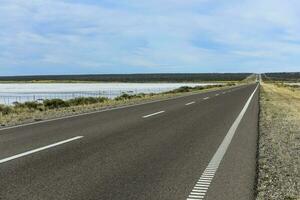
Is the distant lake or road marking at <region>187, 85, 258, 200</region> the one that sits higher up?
road marking at <region>187, 85, 258, 200</region>

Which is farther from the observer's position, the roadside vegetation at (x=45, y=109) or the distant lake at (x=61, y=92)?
the distant lake at (x=61, y=92)

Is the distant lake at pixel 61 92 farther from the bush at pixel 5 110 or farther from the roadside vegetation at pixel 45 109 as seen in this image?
the bush at pixel 5 110

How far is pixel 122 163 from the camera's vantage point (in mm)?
7941

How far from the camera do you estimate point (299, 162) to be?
8.42 metres

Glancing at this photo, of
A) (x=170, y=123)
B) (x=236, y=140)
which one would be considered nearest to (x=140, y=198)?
(x=236, y=140)

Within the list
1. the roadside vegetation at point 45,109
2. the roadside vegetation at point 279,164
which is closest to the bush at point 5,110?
the roadside vegetation at point 45,109

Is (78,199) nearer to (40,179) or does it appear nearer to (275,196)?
(40,179)

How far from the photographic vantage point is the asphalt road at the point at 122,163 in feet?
19.6

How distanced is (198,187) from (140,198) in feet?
3.34

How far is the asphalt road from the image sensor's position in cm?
597

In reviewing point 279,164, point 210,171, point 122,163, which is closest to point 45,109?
point 122,163

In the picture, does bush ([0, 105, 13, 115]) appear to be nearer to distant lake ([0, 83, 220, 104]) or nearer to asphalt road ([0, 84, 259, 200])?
asphalt road ([0, 84, 259, 200])

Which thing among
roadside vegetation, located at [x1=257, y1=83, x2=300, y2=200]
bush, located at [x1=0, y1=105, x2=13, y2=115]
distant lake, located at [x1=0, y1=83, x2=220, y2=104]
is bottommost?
distant lake, located at [x1=0, y1=83, x2=220, y2=104]

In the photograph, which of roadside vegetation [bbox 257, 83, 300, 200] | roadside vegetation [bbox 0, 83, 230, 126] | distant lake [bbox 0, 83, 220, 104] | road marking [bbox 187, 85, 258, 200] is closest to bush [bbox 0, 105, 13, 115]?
roadside vegetation [bbox 0, 83, 230, 126]
